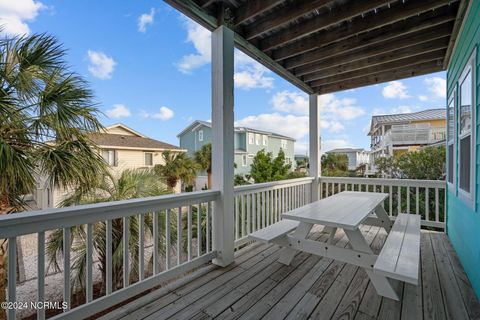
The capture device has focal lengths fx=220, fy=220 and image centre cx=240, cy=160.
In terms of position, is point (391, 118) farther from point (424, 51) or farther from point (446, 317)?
point (446, 317)

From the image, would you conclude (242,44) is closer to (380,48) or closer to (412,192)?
(380,48)

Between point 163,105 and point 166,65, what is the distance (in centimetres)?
331

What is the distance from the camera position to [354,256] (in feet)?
6.45

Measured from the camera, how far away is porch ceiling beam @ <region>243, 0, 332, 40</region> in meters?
2.21

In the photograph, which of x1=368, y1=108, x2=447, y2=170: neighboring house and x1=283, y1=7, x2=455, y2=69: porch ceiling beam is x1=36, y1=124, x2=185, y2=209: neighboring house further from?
x1=368, y1=108, x2=447, y2=170: neighboring house

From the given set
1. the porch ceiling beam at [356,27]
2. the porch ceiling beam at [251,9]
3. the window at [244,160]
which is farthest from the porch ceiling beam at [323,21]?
the window at [244,160]

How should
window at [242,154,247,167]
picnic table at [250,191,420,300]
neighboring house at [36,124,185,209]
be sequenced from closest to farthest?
picnic table at [250,191,420,300], neighboring house at [36,124,185,209], window at [242,154,247,167]

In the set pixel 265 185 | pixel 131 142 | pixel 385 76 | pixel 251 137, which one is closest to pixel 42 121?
pixel 265 185

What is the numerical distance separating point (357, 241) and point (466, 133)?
1.61 m

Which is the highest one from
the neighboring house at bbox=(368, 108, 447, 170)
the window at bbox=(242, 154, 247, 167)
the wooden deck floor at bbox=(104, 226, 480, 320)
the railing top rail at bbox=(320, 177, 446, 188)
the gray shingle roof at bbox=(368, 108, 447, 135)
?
the gray shingle roof at bbox=(368, 108, 447, 135)

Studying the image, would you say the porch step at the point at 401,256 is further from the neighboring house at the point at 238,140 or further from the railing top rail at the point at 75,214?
the neighboring house at the point at 238,140

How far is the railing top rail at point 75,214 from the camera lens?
1205 mm

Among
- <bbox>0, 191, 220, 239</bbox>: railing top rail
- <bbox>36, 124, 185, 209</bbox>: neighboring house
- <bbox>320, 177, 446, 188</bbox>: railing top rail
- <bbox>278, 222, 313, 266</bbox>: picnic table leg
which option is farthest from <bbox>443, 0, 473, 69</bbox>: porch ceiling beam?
<bbox>36, 124, 185, 209</bbox>: neighboring house

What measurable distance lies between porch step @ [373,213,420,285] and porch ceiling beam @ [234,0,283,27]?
2.42 meters
